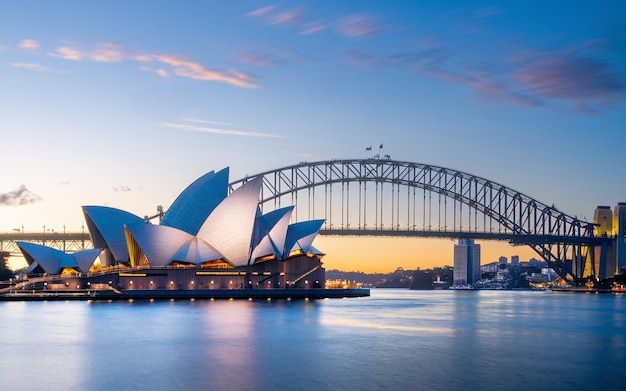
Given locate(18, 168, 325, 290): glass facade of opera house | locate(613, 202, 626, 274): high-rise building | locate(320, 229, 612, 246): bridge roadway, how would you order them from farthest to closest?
locate(613, 202, 626, 274): high-rise building → locate(320, 229, 612, 246): bridge roadway → locate(18, 168, 325, 290): glass facade of opera house

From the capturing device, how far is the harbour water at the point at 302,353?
24.0 meters

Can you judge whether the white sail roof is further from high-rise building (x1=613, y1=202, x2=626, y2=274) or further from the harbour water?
high-rise building (x1=613, y1=202, x2=626, y2=274)

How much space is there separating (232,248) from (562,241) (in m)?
54.6

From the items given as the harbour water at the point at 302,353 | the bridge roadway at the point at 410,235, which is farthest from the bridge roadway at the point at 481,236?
the harbour water at the point at 302,353

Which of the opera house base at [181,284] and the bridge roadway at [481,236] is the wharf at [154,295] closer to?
the opera house base at [181,284]

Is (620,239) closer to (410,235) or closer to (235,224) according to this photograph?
(410,235)

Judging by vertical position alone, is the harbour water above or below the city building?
below

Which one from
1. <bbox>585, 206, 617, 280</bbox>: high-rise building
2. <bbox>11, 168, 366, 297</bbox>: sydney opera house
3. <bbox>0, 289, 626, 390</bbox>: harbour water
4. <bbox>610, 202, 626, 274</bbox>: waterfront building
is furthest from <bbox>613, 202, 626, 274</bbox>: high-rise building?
<bbox>0, 289, 626, 390</bbox>: harbour water

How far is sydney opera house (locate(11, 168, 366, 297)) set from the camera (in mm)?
73938

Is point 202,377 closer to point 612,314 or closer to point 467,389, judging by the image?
point 467,389

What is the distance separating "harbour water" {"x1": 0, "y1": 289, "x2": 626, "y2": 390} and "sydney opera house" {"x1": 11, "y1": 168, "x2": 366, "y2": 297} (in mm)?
23766

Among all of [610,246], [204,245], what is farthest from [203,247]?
[610,246]

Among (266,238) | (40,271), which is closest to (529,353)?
(266,238)

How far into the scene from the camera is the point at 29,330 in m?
39.7
